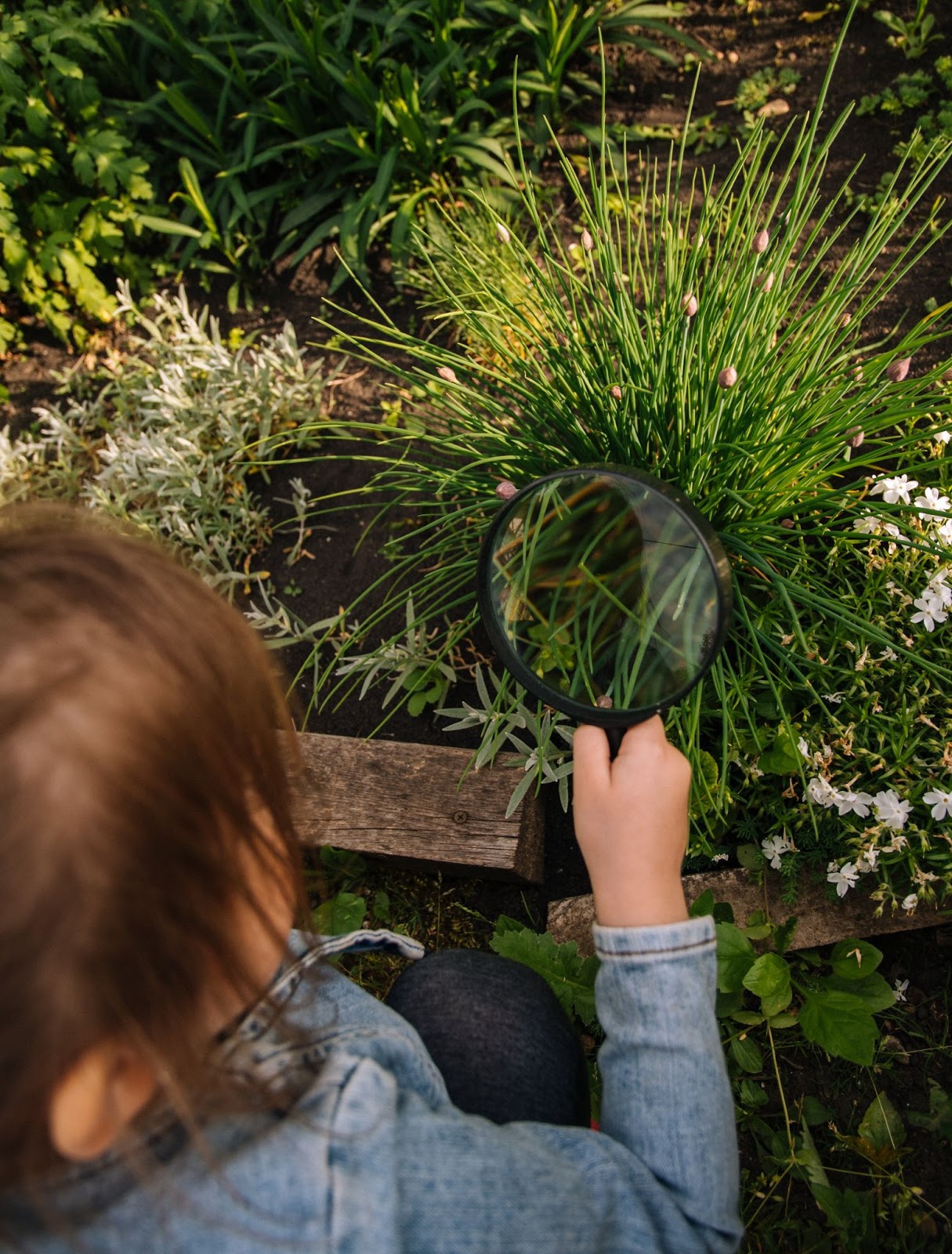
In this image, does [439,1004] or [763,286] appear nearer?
[439,1004]

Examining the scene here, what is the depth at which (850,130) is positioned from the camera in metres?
2.48

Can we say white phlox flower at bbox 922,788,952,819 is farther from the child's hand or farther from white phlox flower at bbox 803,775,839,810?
the child's hand

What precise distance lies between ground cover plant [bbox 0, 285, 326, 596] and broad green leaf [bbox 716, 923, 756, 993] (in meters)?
1.44

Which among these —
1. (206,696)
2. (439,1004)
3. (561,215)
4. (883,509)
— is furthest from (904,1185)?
(561,215)

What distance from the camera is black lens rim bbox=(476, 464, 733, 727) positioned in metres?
1.08

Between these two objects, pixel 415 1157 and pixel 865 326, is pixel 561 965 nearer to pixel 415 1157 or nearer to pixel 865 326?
pixel 415 1157

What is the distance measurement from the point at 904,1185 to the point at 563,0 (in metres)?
3.09

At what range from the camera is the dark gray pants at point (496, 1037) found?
1168 millimetres

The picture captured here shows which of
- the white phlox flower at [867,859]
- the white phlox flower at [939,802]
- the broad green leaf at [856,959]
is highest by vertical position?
the white phlox flower at [939,802]

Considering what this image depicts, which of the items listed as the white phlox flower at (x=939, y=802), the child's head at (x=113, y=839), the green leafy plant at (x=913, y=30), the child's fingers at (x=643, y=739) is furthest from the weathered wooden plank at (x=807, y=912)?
the green leafy plant at (x=913, y=30)

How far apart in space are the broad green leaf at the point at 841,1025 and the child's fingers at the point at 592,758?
2.13 feet

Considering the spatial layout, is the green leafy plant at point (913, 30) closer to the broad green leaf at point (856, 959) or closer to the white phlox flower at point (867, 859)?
the white phlox flower at point (867, 859)

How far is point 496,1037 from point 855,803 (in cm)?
70

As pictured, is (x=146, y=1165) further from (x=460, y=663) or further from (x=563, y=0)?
(x=563, y=0)
